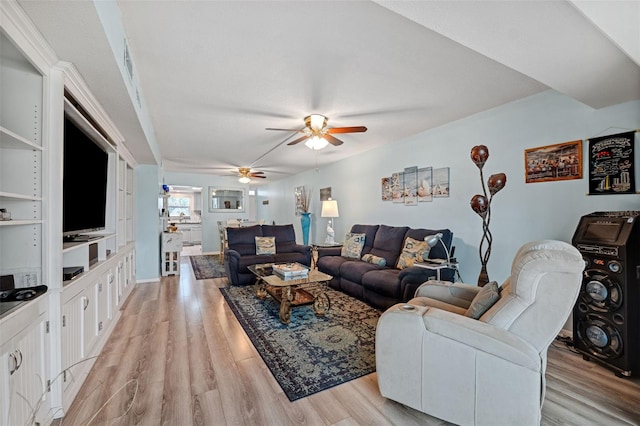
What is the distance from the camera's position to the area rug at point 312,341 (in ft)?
6.75

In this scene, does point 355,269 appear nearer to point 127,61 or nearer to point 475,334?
point 475,334

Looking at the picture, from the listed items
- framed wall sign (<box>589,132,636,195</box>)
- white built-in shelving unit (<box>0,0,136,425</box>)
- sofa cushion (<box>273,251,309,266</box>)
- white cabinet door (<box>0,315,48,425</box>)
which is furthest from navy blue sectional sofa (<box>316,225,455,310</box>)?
white cabinet door (<box>0,315,48,425</box>)

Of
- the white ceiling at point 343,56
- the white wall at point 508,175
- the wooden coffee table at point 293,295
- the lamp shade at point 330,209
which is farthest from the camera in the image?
the lamp shade at point 330,209

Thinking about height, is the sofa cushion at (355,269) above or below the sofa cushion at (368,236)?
below

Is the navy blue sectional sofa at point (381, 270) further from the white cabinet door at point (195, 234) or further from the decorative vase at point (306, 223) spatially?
the white cabinet door at point (195, 234)

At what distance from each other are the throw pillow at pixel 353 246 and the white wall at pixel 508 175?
2.20 ft

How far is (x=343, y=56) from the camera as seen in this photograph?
2.18 meters

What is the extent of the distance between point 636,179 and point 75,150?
4.55m

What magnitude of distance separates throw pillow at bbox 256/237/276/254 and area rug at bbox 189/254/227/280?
1.02m

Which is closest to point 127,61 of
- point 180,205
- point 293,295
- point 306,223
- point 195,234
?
point 293,295

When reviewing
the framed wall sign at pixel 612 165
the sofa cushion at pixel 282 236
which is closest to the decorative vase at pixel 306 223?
the sofa cushion at pixel 282 236

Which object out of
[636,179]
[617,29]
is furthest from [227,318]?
[636,179]

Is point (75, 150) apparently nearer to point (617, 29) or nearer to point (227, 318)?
point (227, 318)

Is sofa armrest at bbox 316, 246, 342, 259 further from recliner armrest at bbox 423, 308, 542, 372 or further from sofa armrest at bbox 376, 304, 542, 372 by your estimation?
recliner armrest at bbox 423, 308, 542, 372
